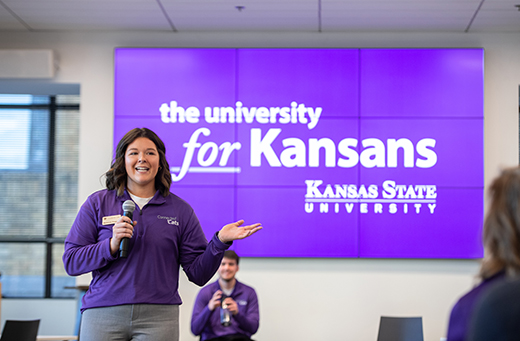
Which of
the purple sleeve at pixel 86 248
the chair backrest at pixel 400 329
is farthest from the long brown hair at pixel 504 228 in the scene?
the chair backrest at pixel 400 329

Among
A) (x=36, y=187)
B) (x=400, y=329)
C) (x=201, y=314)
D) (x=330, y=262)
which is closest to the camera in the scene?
(x=201, y=314)

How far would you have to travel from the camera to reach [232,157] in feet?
17.1

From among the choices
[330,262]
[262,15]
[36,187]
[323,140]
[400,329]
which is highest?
[262,15]

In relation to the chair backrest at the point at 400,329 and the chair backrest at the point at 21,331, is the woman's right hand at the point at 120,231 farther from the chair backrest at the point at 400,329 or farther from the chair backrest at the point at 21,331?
the chair backrest at the point at 400,329

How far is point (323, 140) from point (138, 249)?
3091 millimetres

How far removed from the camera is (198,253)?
256cm

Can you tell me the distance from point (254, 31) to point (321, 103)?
3.15 feet

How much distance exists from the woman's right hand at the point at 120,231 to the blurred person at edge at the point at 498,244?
52.5 inches

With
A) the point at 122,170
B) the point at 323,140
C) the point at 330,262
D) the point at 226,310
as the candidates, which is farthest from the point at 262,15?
the point at 122,170

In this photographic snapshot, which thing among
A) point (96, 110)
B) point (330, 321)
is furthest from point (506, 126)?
point (96, 110)

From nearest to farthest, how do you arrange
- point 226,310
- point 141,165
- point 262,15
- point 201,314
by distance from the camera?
point 141,165, point 226,310, point 201,314, point 262,15

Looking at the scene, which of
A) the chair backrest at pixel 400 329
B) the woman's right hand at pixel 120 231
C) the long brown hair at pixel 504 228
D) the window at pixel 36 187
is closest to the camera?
the long brown hair at pixel 504 228

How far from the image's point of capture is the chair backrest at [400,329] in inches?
182

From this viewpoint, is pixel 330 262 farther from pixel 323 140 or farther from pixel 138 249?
pixel 138 249
